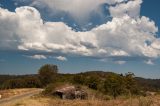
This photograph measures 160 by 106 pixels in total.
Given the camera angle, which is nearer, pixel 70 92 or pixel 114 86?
pixel 70 92

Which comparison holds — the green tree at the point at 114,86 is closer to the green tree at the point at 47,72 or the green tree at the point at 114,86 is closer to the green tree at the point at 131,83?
the green tree at the point at 131,83

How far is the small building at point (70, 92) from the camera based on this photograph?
4112cm

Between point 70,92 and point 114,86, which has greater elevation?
point 114,86

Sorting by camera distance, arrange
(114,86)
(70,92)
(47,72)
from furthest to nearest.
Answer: (47,72)
(114,86)
(70,92)

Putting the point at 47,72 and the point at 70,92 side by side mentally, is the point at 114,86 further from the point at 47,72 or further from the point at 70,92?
the point at 47,72

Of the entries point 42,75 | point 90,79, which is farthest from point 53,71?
point 90,79

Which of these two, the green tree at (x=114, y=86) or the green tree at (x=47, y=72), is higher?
the green tree at (x=47, y=72)

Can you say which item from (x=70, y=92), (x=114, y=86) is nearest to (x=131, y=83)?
(x=114, y=86)

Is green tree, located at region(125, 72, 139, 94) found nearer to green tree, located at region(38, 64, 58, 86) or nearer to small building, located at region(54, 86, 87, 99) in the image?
small building, located at region(54, 86, 87, 99)

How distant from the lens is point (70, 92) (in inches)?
1661

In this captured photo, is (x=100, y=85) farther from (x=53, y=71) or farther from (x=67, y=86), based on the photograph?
(x=53, y=71)

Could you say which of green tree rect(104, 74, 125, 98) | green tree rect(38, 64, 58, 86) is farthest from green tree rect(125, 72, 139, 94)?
green tree rect(38, 64, 58, 86)

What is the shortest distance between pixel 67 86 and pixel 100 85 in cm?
528

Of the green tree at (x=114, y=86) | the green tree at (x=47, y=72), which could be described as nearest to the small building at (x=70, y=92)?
the green tree at (x=114, y=86)
